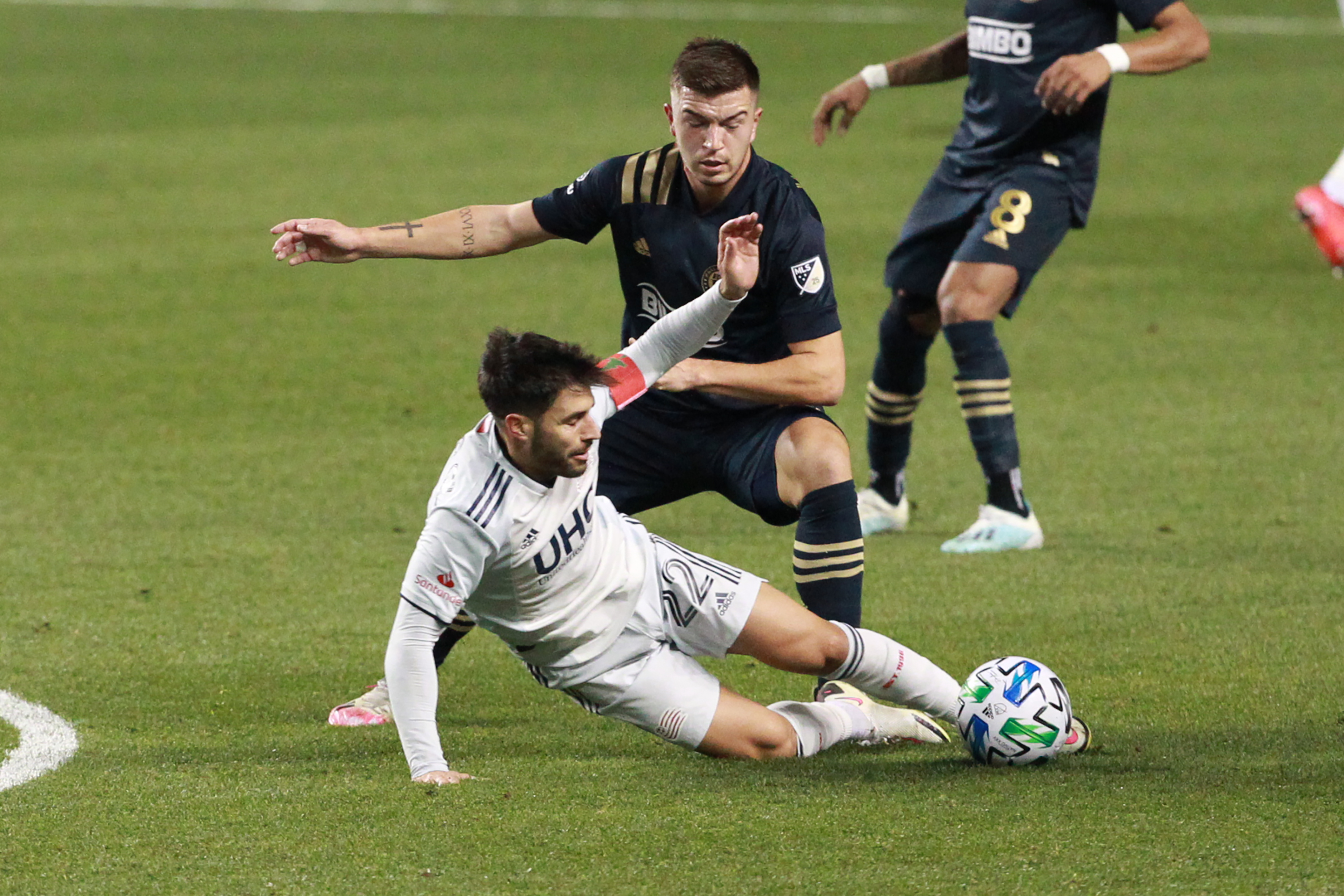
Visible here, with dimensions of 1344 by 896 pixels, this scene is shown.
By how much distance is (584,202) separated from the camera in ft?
19.1

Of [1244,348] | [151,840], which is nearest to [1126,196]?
[1244,348]

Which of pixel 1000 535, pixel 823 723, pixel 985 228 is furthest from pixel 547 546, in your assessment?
pixel 985 228

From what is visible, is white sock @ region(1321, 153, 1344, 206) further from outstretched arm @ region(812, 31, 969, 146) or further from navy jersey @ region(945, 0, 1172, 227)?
outstretched arm @ region(812, 31, 969, 146)

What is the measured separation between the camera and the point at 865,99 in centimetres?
790

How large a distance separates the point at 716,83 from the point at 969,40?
3013 millimetres

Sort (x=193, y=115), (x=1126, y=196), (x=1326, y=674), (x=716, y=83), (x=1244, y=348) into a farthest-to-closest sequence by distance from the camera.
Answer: (x=193, y=115), (x=1126, y=196), (x=1244, y=348), (x=1326, y=674), (x=716, y=83)

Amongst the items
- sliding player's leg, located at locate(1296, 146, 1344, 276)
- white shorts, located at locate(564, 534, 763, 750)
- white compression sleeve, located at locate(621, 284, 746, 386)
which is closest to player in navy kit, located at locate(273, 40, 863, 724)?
white compression sleeve, located at locate(621, 284, 746, 386)

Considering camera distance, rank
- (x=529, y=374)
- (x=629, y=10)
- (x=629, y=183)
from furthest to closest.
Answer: (x=629, y=10), (x=629, y=183), (x=529, y=374)

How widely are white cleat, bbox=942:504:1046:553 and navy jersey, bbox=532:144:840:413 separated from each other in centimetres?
220

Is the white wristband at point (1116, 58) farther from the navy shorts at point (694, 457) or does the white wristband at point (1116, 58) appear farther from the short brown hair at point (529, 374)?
the short brown hair at point (529, 374)

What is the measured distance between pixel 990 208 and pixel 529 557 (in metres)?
3.72

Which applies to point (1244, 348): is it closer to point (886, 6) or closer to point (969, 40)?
point (969, 40)

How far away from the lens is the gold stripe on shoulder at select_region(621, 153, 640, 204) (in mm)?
5789

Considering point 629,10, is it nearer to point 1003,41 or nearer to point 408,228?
point 1003,41
